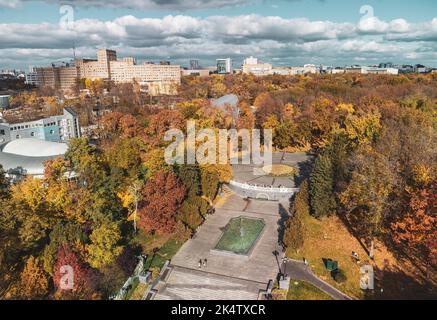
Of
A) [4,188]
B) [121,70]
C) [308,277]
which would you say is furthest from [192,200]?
[121,70]

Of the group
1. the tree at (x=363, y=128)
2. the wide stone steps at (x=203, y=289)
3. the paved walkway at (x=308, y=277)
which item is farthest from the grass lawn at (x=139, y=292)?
the tree at (x=363, y=128)

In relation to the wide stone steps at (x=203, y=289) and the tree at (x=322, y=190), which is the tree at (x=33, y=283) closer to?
the wide stone steps at (x=203, y=289)

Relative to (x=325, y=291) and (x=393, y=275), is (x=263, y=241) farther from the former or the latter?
(x=393, y=275)

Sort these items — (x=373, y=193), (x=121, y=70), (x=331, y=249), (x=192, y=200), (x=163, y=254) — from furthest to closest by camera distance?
1. (x=121, y=70)
2. (x=192, y=200)
3. (x=331, y=249)
4. (x=163, y=254)
5. (x=373, y=193)

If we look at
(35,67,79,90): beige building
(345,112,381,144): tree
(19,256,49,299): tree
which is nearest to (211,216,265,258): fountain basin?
(19,256,49,299): tree

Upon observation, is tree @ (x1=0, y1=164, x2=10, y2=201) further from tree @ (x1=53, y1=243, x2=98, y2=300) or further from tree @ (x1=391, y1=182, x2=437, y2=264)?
tree @ (x1=391, y1=182, x2=437, y2=264)

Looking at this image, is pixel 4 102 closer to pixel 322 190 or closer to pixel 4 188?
pixel 4 188
